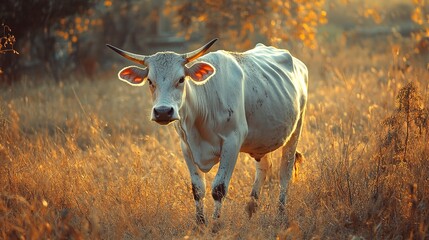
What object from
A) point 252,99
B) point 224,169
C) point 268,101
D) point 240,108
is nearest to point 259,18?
point 268,101

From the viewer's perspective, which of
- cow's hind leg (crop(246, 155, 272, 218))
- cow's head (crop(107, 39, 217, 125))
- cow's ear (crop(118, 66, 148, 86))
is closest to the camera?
cow's head (crop(107, 39, 217, 125))

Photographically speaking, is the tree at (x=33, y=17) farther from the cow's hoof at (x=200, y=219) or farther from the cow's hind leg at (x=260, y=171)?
the cow's hoof at (x=200, y=219)

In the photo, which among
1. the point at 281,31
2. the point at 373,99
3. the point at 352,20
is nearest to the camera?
the point at 373,99

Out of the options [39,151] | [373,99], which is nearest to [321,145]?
[373,99]

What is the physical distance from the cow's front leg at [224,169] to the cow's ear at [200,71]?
0.58 meters

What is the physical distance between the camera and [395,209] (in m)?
4.80

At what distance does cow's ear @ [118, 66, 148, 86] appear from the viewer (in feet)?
17.2

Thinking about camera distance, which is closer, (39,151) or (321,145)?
(39,151)

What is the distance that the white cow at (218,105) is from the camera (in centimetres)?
504

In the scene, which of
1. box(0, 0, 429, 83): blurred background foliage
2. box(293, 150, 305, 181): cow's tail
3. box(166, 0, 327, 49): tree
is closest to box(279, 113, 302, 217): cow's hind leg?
box(293, 150, 305, 181): cow's tail

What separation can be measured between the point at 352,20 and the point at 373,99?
16.6 meters

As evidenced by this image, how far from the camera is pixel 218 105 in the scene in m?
5.33

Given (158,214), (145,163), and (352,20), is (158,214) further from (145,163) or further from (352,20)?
(352,20)

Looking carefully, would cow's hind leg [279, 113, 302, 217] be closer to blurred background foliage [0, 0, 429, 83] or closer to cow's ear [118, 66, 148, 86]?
cow's ear [118, 66, 148, 86]
